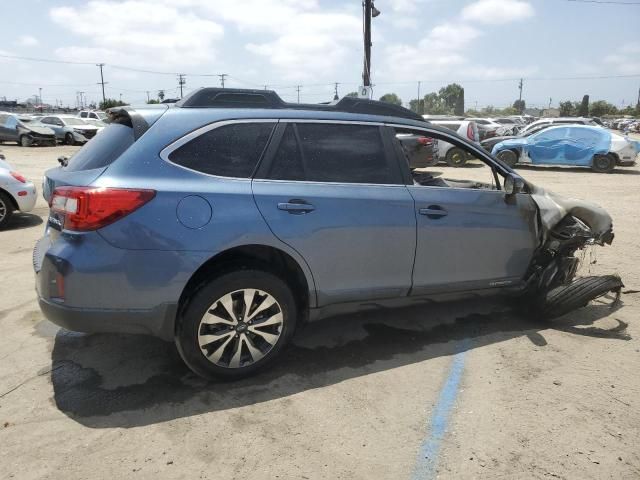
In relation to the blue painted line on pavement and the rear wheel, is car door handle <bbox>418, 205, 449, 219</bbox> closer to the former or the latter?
the blue painted line on pavement

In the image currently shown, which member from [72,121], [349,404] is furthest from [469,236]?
[72,121]

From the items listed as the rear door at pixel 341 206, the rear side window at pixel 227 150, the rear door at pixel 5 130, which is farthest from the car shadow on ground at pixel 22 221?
the rear door at pixel 5 130

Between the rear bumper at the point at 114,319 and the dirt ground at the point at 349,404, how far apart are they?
467 millimetres

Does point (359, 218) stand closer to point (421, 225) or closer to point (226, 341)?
point (421, 225)


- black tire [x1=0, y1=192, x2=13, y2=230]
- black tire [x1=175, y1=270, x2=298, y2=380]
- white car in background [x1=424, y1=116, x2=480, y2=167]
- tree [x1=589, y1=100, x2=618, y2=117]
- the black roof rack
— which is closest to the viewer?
black tire [x1=175, y1=270, x2=298, y2=380]

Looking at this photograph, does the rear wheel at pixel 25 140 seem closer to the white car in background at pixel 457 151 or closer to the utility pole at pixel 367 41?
the utility pole at pixel 367 41

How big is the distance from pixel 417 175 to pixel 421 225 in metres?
0.73

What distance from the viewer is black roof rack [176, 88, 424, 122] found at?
11.1 ft

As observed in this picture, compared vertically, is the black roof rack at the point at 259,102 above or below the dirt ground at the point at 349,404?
above

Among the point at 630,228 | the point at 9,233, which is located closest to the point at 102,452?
the point at 9,233

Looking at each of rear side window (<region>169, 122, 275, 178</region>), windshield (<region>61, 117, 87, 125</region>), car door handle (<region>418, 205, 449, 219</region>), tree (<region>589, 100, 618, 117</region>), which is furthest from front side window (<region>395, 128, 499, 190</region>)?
tree (<region>589, 100, 618, 117</region>)

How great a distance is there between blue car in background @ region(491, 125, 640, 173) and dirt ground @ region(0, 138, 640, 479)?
14553 millimetres

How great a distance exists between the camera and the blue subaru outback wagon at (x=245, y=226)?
115 inches

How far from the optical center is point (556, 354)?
3826mm
